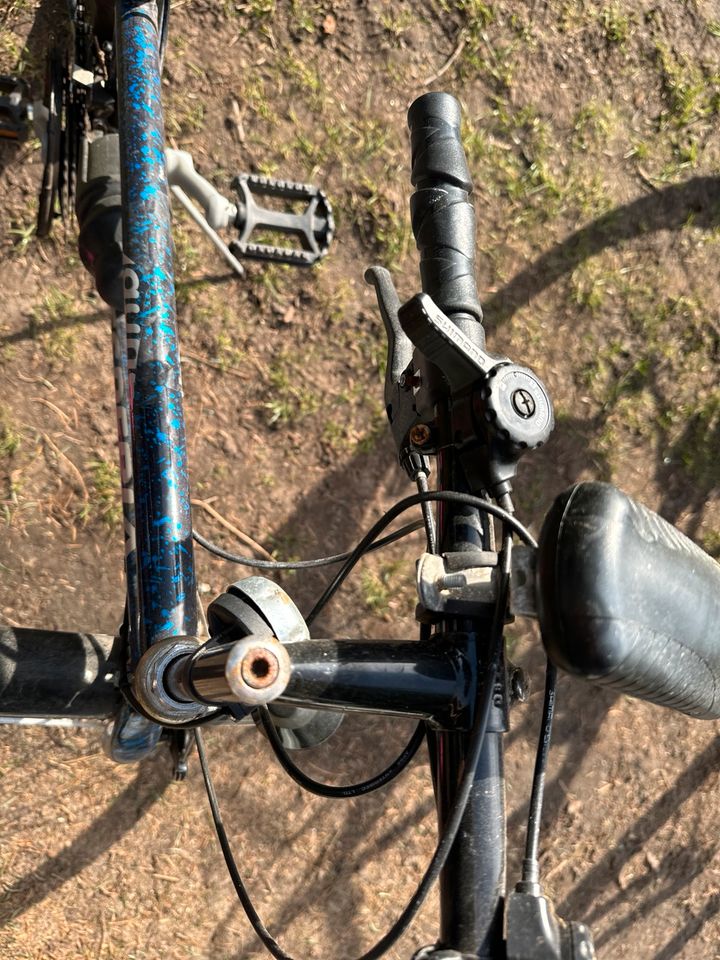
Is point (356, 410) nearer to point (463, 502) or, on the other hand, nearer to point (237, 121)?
point (237, 121)

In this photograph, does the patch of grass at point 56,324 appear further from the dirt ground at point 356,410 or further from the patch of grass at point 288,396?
the patch of grass at point 288,396

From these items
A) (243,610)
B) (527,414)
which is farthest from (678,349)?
(243,610)

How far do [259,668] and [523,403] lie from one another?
593mm

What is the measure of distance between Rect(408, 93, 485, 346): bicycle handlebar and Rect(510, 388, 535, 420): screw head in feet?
0.67

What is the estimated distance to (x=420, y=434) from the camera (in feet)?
4.69

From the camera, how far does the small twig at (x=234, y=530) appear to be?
9.45ft

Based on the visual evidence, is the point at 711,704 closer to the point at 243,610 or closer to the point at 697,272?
the point at 243,610

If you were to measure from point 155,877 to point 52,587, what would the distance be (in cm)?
99

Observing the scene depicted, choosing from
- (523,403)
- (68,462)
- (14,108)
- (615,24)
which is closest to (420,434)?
(523,403)

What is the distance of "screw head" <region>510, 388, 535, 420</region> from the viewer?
1257 mm

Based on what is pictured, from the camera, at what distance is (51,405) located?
2.80 m

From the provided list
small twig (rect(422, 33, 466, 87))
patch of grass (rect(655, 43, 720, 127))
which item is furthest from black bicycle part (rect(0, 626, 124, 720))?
patch of grass (rect(655, 43, 720, 127))

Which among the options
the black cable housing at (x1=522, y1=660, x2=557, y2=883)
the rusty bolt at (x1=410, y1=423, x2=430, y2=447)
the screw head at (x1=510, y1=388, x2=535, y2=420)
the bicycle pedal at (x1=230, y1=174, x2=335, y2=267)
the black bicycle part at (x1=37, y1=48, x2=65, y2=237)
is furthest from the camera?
the bicycle pedal at (x1=230, y1=174, x2=335, y2=267)

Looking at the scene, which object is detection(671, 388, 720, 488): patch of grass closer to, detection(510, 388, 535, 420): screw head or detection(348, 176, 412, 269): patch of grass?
detection(348, 176, 412, 269): patch of grass
